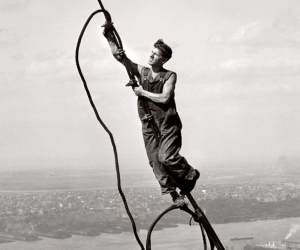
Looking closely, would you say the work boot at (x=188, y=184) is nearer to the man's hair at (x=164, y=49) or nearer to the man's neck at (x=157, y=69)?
the man's neck at (x=157, y=69)

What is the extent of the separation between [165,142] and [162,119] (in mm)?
212

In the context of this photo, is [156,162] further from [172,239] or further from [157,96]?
[172,239]

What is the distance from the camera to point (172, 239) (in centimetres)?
1420

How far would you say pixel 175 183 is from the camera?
7.02 meters

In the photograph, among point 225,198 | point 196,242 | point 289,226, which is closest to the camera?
point 196,242

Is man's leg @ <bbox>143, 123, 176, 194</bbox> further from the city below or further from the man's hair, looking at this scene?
the city below

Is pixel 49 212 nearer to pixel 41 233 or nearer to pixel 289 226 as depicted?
pixel 41 233

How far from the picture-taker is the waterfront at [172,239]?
14314 mm

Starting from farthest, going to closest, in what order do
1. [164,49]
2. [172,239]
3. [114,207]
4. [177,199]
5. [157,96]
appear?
1. [114,207]
2. [172,239]
3. [177,199]
4. [164,49]
5. [157,96]

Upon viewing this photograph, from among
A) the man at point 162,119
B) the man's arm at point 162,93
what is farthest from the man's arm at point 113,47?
the man's arm at point 162,93

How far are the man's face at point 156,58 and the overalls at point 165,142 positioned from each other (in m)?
0.09

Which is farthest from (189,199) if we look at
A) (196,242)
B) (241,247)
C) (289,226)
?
(289,226)

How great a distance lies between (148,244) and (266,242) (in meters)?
9.04

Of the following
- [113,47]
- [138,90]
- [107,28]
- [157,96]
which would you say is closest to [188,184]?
[157,96]
